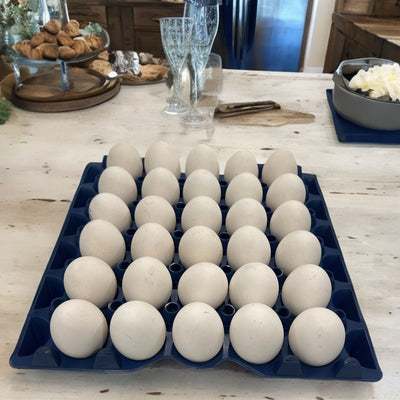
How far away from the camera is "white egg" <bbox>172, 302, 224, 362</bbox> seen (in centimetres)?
40

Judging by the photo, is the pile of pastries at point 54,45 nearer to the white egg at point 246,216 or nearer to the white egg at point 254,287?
the white egg at point 246,216

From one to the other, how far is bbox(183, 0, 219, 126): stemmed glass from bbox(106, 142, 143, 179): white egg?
32 cm

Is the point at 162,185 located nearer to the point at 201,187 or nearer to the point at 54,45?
Result: the point at 201,187

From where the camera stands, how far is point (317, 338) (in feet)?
1.33

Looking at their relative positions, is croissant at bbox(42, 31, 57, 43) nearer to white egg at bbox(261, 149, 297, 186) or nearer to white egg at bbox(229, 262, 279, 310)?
white egg at bbox(261, 149, 297, 186)

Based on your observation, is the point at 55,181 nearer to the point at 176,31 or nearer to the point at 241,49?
the point at 176,31

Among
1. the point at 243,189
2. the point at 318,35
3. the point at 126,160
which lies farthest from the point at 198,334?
the point at 318,35

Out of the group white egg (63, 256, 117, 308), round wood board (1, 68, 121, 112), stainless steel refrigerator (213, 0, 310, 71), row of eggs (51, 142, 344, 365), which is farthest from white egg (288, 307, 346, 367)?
stainless steel refrigerator (213, 0, 310, 71)

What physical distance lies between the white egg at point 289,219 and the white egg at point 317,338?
163 millimetres

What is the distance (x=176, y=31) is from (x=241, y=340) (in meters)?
0.78

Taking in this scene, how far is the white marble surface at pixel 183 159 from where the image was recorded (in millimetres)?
423

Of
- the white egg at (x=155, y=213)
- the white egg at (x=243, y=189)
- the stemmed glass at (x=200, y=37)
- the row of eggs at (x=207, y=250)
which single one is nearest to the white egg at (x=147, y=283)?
the row of eggs at (x=207, y=250)

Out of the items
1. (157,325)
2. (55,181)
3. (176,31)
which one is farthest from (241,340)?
(176,31)

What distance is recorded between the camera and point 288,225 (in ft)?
1.86
